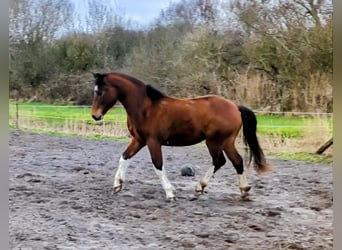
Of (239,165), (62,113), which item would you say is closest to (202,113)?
(239,165)

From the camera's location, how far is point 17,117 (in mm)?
2275

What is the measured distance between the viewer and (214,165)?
7.45 ft

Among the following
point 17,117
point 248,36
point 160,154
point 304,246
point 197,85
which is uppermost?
point 248,36

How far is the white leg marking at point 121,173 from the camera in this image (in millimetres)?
2291

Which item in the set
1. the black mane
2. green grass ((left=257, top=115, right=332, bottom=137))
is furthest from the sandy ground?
the black mane

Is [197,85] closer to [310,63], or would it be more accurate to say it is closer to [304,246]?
[310,63]

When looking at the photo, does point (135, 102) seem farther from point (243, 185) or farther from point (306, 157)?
point (306, 157)

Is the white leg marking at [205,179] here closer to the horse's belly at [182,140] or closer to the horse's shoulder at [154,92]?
the horse's belly at [182,140]

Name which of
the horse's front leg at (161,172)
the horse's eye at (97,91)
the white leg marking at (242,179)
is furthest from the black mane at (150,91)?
the white leg marking at (242,179)

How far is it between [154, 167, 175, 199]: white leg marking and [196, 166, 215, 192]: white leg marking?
0.37 feet

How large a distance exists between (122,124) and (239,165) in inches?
21.2

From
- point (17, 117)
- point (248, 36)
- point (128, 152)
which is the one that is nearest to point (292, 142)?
point (248, 36)

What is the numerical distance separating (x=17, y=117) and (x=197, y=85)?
79 centimetres

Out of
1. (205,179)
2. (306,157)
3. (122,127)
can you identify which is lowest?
(205,179)
